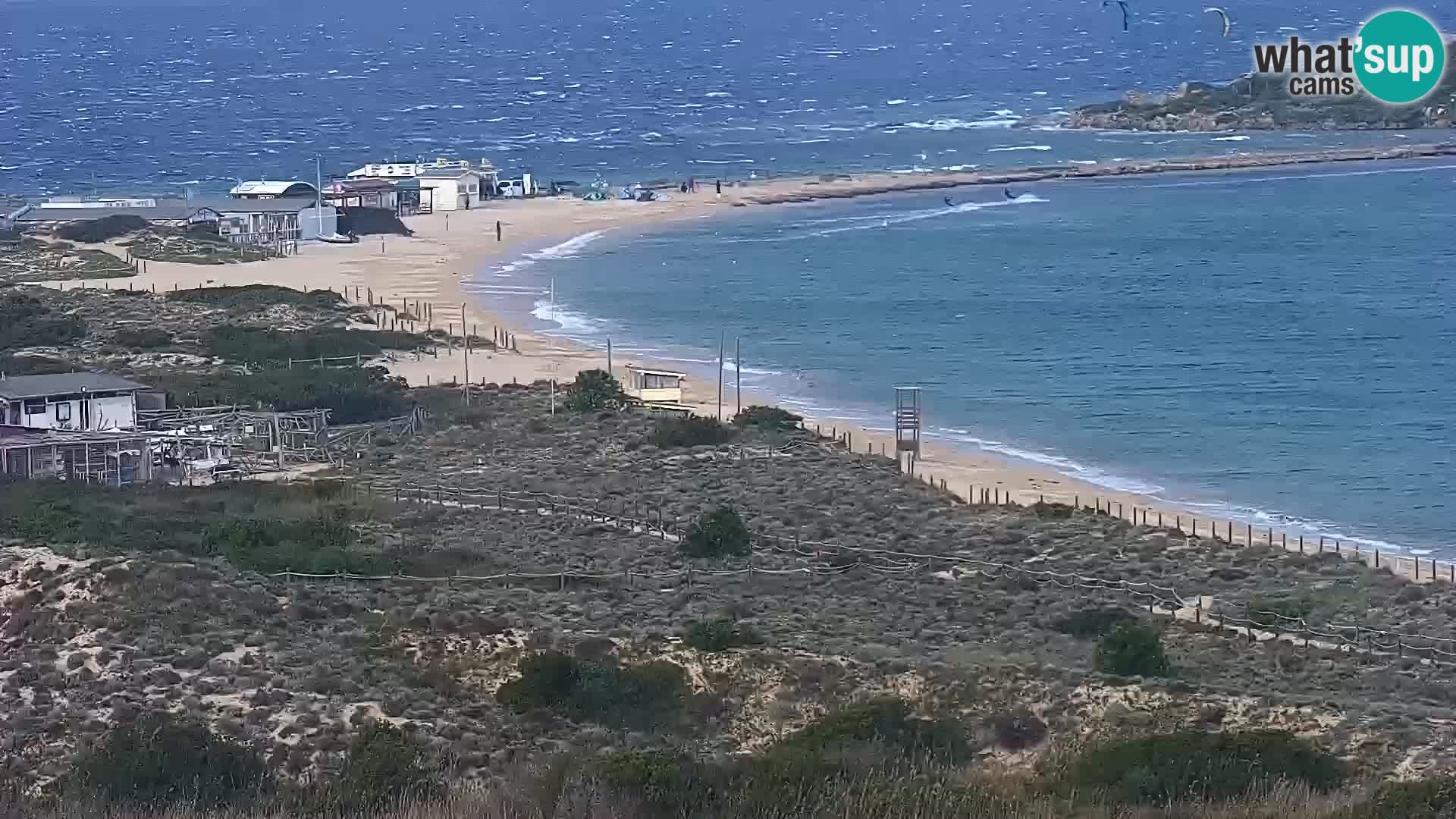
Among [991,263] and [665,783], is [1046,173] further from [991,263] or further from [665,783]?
[665,783]

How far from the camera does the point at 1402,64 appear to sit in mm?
107188

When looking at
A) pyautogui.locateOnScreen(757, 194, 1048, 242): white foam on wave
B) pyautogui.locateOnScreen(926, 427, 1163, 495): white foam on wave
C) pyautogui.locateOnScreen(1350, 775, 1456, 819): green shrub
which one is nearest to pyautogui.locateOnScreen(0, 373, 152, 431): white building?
pyautogui.locateOnScreen(926, 427, 1163, 495): white foam on wave

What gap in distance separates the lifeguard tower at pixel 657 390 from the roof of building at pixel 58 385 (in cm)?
965

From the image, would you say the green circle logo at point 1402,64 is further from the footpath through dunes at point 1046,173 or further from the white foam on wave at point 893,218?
the white foam on wave at point 893,218

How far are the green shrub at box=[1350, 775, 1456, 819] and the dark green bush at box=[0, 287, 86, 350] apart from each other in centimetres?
3421

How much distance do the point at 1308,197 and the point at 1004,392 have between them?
37.5 metres

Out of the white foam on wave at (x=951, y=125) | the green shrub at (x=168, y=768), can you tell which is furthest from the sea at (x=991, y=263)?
the green shrub at (x=168, y=768)

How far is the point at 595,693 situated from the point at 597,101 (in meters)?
119

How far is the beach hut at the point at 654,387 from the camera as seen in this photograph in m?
37.3

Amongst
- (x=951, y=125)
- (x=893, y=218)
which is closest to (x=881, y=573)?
(x=893, y=218)

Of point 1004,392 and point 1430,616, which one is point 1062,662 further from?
point 1004,392

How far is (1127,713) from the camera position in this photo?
17.0 metres

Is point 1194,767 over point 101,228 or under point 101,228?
under

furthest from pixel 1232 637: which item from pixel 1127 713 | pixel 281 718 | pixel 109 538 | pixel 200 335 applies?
pixel 200 335
